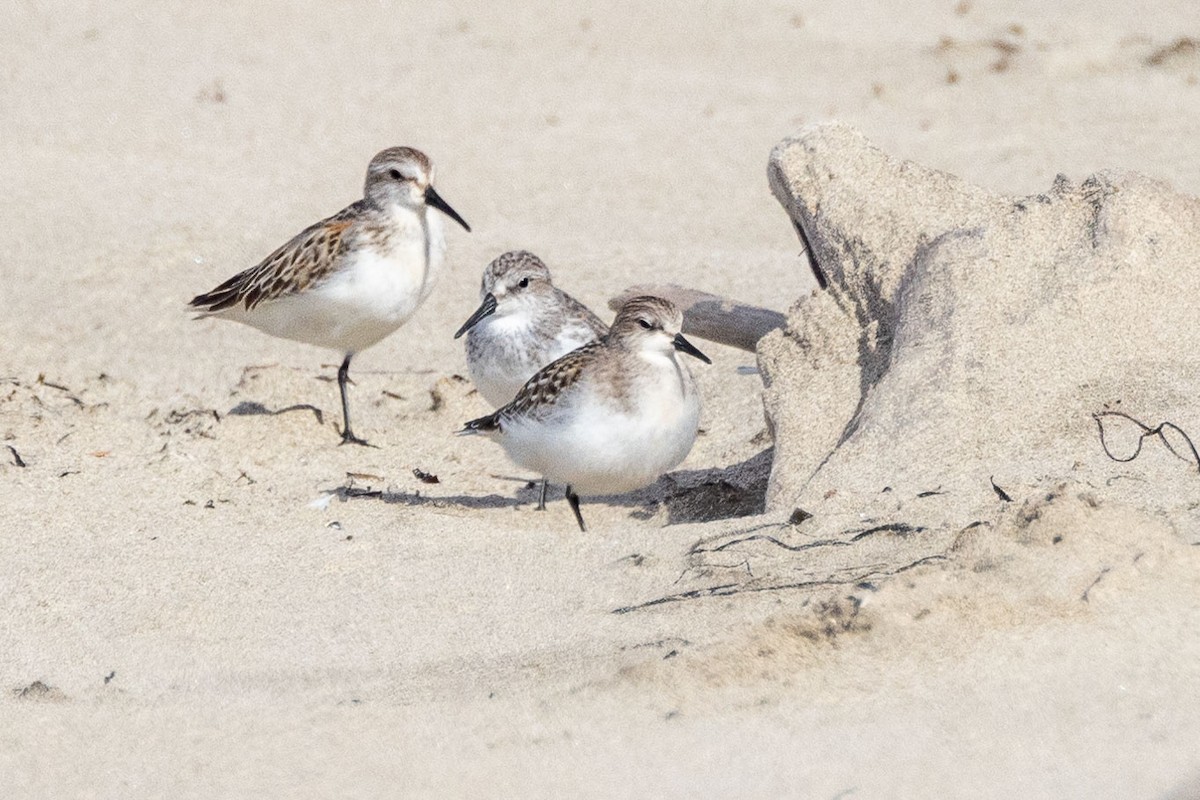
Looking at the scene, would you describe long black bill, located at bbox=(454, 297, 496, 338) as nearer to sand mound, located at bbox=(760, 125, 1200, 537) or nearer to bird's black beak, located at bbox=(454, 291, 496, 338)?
bird's black beak, located at bbox=(454, 291, 496, 338)

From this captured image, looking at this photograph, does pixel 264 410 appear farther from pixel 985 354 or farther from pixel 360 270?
pixel 985 354

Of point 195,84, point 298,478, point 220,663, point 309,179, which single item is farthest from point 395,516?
point 195,84

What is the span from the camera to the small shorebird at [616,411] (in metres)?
6.17

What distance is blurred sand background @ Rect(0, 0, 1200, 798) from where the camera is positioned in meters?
3.82

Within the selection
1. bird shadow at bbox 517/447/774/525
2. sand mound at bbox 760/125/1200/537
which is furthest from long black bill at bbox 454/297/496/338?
sand mound at bbox 760/125/1200/537

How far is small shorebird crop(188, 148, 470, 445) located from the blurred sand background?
1.25ft

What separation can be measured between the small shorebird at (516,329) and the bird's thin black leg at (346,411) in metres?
0.65

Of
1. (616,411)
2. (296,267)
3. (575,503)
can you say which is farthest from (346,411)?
(616,411)

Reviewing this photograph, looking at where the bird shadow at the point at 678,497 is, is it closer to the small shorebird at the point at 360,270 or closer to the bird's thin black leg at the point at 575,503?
the bird's thin black leg at the point at 575,503

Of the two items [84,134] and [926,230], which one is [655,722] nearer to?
[926,230]

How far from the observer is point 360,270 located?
8.08 m

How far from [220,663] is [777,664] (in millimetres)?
1625

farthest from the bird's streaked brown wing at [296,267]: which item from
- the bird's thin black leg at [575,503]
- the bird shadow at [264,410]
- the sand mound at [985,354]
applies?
the sand mound at [985,354]

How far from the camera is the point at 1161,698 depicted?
3721 mm
